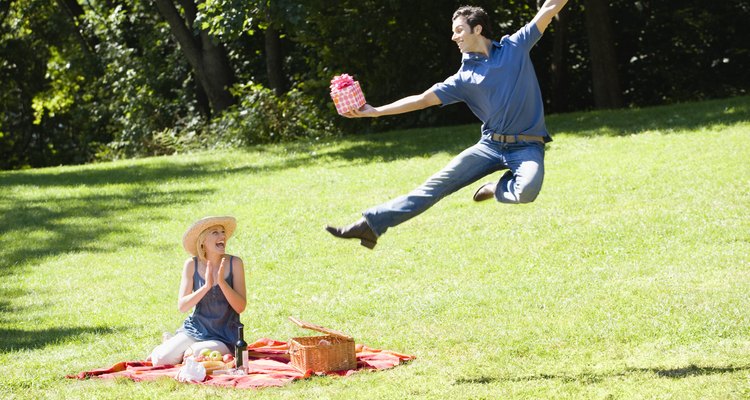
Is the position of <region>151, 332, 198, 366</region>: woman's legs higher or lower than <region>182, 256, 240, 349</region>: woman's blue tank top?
lower

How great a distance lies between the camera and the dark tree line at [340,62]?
21.4 metres

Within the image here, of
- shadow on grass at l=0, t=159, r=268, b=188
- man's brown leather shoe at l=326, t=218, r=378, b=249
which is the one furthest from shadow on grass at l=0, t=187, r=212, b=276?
man's brown leather shoe at l=326, t=218, r=378, b=249

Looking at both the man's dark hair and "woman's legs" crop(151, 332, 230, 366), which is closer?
the man's dark hair

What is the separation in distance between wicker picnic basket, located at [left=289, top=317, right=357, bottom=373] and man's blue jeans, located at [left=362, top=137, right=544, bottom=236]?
84 cm

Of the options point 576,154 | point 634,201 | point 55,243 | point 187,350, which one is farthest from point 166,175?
point 187,350

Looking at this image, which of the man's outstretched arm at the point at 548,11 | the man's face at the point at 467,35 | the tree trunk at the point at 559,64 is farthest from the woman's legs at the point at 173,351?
the tree trunk at the point at 559,64

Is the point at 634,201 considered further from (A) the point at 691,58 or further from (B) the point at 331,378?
(A) the point at 691,58

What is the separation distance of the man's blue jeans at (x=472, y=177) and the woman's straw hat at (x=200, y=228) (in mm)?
1115

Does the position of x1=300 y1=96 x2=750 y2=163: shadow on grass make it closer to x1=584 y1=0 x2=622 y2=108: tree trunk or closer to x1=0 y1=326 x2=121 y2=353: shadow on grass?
x1=584 y1=0 x2=622 y2=108: tree trunk

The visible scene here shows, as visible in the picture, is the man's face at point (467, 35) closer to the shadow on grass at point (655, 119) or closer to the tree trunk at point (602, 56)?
the shadow on grass at point (655, 119)

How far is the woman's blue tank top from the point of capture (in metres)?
8.11

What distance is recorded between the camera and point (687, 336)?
8.21 metres

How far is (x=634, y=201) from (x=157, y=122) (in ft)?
45.5

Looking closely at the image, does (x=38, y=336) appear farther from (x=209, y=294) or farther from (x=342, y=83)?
(x=342, y=83)
